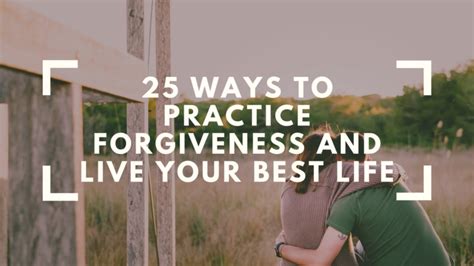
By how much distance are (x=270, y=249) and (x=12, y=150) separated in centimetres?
488

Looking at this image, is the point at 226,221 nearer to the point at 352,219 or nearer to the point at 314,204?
the point at 314,204

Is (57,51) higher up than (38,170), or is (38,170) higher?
(57,51)

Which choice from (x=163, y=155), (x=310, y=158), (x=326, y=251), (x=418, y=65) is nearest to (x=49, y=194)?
(x=326, y=251)

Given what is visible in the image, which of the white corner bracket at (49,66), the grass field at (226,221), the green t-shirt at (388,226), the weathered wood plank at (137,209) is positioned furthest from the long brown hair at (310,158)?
the grass field at (226,221)

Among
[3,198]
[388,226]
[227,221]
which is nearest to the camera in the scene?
[3,198]

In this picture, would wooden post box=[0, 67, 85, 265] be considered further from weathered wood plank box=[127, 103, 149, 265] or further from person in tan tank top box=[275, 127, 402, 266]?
person in tan tank top box=[275, 127, 402, 266]

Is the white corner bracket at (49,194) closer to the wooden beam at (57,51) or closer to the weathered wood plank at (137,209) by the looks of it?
the wooden beam at (57,51)

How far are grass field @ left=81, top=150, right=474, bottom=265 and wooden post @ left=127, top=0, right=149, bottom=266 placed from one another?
247 centimetres

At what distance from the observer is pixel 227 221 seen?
267 inches

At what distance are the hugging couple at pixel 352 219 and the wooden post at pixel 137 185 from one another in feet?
1.88

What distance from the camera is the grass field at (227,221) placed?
19.5ft

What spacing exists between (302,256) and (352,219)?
259 millimetres

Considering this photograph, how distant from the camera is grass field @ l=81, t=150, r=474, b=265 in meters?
5.94

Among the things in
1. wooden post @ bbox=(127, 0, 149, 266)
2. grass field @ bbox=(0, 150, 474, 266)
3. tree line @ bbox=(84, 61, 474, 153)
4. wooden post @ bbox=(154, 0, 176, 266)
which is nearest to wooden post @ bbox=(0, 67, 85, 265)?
wooden post @ bbox=(127, 0, 149, 266)
